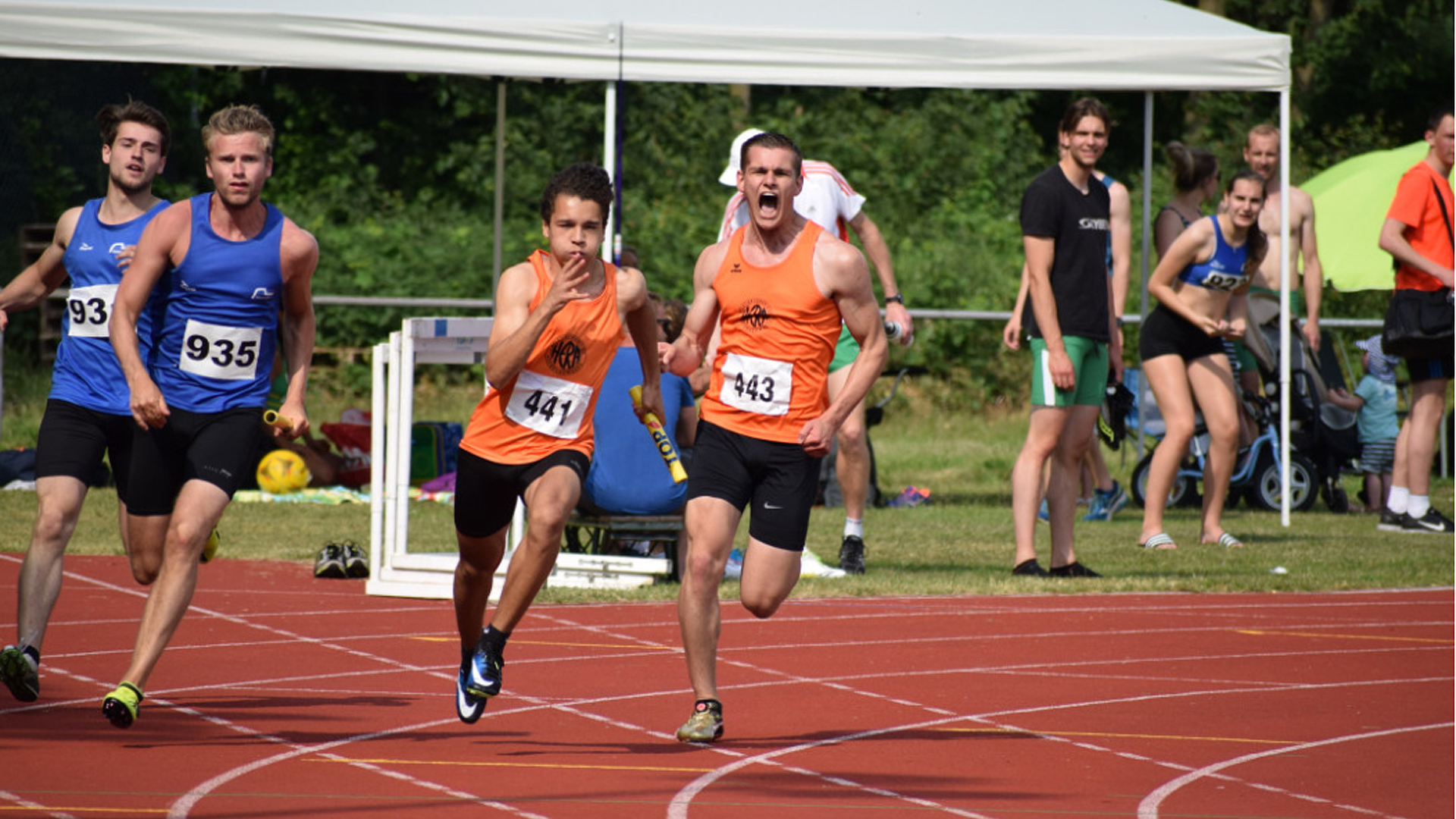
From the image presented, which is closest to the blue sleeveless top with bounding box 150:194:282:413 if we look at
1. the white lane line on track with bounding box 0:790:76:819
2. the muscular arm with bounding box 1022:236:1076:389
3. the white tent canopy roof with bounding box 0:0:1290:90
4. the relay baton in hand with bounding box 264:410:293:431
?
the relay baton in hand with bounding box 264:410:293:431

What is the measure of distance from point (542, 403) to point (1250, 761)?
2.40 m

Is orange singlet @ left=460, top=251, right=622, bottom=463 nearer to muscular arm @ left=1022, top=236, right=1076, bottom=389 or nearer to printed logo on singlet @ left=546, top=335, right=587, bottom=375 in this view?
printed logo on singlet @ left=546, top=335, right=587, bottom=375

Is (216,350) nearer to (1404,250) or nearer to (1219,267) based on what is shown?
(1219,267)

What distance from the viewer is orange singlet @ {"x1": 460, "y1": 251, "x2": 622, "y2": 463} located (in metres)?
6.07

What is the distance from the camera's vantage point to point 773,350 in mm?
6117

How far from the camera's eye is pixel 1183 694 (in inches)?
274

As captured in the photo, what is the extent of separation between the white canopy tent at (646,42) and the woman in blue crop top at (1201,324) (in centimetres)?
118

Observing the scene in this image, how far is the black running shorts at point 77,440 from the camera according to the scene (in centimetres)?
649

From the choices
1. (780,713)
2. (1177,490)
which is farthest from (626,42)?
(1177,490)

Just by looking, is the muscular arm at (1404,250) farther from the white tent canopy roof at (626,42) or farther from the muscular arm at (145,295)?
the muscular arm at (145,295)

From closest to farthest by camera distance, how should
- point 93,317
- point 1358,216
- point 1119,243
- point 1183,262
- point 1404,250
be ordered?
point 93,317 → point 1119,243 → point 1183,262 → point 1404,250 → point 1358,216

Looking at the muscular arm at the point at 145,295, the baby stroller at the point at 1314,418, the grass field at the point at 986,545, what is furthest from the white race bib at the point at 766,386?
the baby stroller at the point at 1314,418

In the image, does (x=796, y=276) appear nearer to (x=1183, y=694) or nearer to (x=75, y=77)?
(x=1183, y=694)

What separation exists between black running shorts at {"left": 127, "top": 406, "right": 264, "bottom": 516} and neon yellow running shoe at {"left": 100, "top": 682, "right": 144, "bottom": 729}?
29.1 inches
